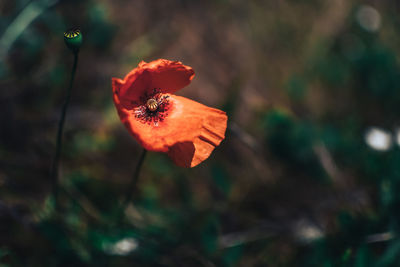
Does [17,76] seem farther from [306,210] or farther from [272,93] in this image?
[306,210]

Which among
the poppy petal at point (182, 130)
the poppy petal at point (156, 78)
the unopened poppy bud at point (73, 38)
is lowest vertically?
the poppy petal at point (182, 130)

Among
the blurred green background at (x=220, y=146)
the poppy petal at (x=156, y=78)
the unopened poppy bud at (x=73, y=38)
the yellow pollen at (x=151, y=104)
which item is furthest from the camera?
the blurred green background at (x=220, y=146)

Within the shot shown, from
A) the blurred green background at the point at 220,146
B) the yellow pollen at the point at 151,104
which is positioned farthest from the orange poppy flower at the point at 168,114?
the blurred green background at the point at 220,146

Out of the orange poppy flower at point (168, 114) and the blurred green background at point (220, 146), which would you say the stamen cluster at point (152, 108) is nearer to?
the orange poppy flower at point (168, 114)

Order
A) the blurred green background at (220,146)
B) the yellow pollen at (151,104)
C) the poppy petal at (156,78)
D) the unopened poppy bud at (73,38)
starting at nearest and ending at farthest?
1. the unopened poppy bud at (73,38)
2. the poppy petal at (156,78)
3. the yellow pollen at (151,104)
4. the blurred green background at (220,146)

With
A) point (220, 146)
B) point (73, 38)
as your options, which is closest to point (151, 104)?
point (73, 38)

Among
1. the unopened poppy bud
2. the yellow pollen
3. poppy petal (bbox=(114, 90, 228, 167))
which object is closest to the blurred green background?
poppy petal (bbox=(114, 90, 228, 167))
